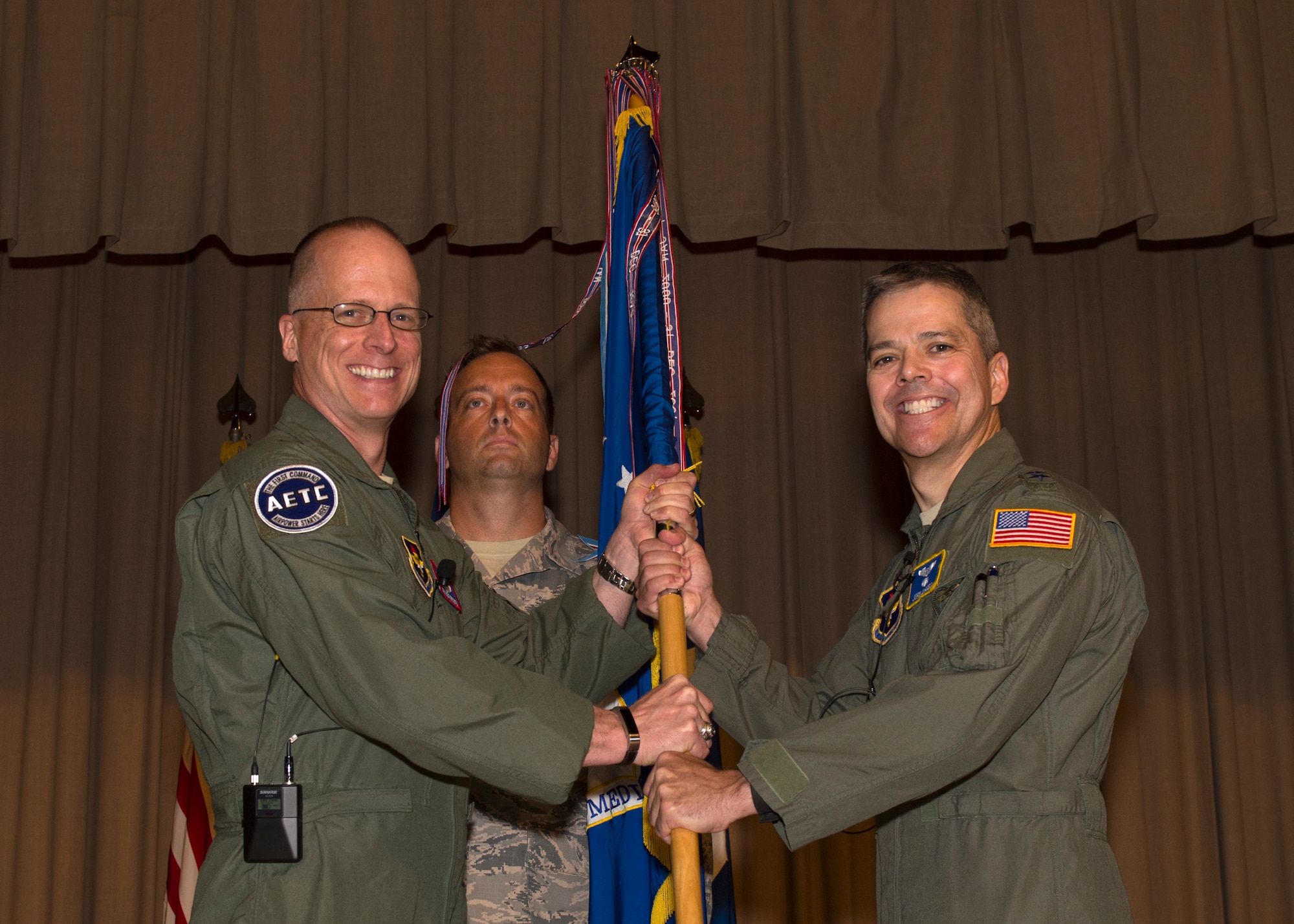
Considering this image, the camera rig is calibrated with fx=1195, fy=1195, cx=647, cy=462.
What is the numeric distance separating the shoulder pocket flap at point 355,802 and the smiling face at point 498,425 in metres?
→ 1.55

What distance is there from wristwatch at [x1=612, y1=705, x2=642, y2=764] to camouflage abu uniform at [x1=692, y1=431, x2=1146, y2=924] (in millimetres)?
219

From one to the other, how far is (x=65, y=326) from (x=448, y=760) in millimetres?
3589

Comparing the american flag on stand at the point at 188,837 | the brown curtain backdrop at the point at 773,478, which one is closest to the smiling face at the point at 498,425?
the brown curtain backdrop at the point at 773,478

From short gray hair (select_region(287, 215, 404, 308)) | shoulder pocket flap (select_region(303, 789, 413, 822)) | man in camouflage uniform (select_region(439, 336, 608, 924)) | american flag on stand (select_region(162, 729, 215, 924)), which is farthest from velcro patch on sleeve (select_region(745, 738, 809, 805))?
american flag on stand (select_region(162, 729, 215, 924))

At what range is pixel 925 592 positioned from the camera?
7.46 feet

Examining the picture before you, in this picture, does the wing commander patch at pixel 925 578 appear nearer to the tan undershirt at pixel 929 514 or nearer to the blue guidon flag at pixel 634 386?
the tan undershirt at pixel 929 514

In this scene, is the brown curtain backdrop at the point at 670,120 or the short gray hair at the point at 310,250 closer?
the short gray hair at the point at 310,250

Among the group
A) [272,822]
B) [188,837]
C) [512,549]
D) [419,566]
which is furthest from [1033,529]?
[188,837]

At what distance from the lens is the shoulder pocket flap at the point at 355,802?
201 centimetres

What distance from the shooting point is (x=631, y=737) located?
7.14 feet

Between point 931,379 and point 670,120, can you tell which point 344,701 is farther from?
point 670,120

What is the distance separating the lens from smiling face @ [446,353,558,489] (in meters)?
3.54

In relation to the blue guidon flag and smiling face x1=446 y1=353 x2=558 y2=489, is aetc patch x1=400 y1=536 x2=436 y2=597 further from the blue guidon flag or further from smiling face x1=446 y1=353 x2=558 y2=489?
smiling face x1=446 y1=353 x2=558 y2=489

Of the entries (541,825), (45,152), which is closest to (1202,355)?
(541,825)
